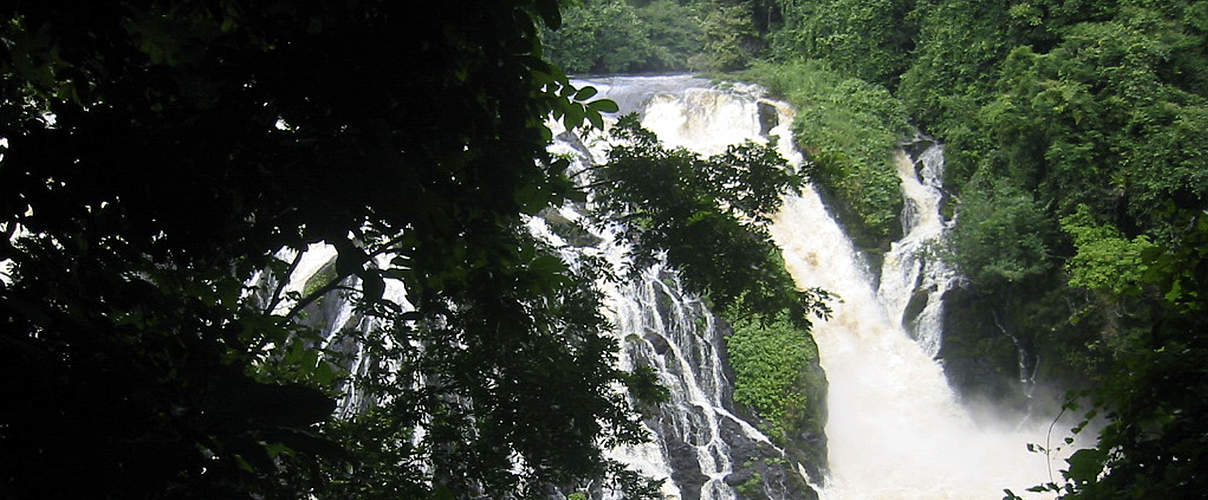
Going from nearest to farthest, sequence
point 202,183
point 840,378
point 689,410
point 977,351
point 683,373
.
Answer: point 202,183 < point 689,410 < point 683,373 < point 977,351 < point 840,378

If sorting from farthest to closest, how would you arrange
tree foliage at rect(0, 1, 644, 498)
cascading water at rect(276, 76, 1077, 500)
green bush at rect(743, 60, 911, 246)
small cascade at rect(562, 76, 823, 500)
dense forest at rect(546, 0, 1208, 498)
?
green bush at rect(743, 60, 911, 246) < dense forest at rect(546, 0, 1208, 498) < cascading water at rect(276, 76, 1077, 500) < small cascade at rect(562, 76, 823, 500) < tree foliage at rect(0, 1, 644, 498)

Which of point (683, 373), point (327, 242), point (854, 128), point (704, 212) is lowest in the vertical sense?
point (327, 242)

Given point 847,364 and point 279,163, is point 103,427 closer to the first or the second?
point 279,163

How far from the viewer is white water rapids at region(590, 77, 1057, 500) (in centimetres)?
1098

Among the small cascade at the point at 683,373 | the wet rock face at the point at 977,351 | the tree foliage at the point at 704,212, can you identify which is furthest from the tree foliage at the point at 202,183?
the wet rock face at the point at 977,351

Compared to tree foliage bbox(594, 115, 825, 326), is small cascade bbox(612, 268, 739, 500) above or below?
above

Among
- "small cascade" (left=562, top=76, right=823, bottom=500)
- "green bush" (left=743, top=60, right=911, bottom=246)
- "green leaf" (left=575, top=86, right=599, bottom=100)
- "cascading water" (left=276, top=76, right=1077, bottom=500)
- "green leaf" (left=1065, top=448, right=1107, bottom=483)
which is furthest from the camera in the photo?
"green bush" (left=743, top=60, right=911, bottom=246)

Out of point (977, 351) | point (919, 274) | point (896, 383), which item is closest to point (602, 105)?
point (896, 383)

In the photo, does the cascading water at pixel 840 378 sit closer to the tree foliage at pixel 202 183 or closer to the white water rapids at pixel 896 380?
the white water rapids at pixel 896 380

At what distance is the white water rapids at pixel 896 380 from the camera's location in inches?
432

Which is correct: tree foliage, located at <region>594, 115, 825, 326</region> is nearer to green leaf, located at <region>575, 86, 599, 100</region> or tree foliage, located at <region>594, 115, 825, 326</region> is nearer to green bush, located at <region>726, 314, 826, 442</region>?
green leaf, located at <region>575, 86, 599, 100</region>

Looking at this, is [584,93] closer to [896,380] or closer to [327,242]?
[327,242]

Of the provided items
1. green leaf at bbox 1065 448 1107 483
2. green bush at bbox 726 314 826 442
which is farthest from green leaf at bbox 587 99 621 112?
green bush at bbox 726 314 826 442

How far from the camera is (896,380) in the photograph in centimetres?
1228
